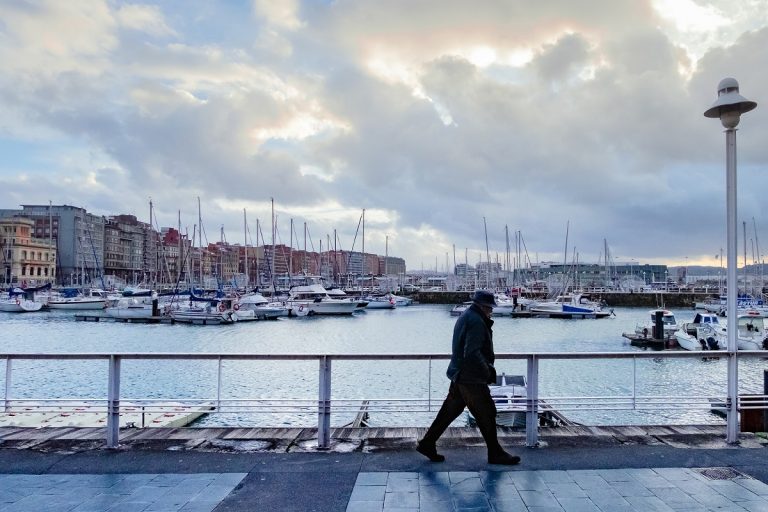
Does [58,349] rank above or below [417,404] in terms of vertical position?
below

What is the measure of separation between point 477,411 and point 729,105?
4.99 m

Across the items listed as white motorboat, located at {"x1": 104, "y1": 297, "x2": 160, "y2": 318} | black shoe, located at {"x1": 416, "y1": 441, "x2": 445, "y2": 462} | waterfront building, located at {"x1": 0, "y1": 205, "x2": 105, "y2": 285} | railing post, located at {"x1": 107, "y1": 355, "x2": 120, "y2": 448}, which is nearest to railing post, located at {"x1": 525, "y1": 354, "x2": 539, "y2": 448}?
black shoe, located at {"x1": 416, "y1": 441, "x2": 445, "y2": 462}

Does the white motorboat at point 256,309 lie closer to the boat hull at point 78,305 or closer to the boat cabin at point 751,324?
the boat hull at point 78,305

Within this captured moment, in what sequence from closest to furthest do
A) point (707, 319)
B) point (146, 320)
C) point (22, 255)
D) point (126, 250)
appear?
point (707, 319) → point (146, 320) → point (22, 255) → point (126, 250)

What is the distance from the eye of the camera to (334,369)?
2831 centimetres

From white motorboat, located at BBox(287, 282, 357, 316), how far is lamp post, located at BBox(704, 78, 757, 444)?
223 ft

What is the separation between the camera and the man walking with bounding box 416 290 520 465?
5.92 m

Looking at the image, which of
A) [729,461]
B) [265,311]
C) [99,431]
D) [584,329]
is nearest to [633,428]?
[729,461]

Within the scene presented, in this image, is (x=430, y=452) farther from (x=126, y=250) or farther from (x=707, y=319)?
(x=126, y=250)

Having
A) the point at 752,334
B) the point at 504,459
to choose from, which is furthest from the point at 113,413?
the point at 752,334

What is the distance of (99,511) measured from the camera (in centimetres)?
469

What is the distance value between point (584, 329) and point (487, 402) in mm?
55568

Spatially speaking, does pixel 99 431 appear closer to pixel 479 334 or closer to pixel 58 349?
pixel 479 334

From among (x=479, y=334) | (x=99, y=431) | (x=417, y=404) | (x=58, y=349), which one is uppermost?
(x=479, y=334)
